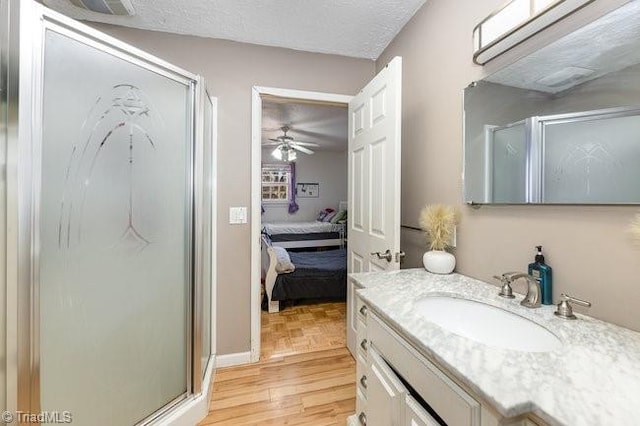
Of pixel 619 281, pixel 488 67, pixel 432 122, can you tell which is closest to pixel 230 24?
pixel 432 122

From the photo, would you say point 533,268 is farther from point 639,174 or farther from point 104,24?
point 104,24

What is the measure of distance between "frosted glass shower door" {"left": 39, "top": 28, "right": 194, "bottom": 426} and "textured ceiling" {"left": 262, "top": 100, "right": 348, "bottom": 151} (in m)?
1.64

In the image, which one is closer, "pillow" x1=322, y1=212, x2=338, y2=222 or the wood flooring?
the wood flooring

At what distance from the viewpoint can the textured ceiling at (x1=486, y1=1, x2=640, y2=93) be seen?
78 cm

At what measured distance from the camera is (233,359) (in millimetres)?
2006

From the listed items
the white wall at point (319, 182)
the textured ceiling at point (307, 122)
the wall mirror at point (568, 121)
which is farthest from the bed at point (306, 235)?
the wall mirror at point (568, 121)

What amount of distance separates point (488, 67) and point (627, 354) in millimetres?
1109

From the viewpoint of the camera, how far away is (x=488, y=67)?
1216 millimetres

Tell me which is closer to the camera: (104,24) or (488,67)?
(488,67)

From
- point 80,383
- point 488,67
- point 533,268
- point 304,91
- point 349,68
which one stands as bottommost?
point 80,383

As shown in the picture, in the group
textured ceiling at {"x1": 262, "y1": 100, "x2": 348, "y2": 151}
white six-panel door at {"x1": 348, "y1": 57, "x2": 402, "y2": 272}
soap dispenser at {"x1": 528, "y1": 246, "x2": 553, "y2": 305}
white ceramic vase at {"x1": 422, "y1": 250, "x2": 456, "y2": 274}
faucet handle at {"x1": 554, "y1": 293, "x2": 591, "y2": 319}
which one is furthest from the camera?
textured ceiling at {"x1": 262, "y1": 100, "x2": 348, "y2": 151}

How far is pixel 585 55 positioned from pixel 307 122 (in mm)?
3383

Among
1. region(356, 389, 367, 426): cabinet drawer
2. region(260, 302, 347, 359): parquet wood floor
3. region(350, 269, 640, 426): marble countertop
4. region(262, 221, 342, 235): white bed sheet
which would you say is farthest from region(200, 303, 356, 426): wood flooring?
Answer: region(262, 221, 342, 235): white bed sheet

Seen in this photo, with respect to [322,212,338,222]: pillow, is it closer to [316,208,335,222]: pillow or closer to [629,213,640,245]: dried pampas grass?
[316,208,335,222]: pillow
